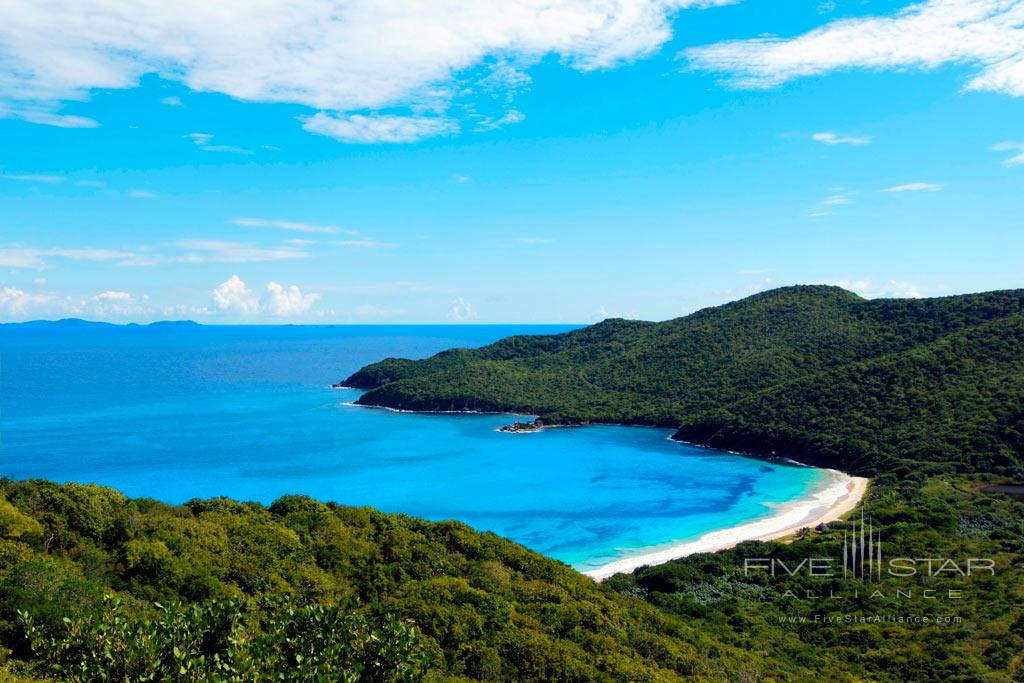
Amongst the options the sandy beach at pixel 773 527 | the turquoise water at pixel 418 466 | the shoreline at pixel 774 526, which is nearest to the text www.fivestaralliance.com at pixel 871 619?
the shoreline at pixel 774 526

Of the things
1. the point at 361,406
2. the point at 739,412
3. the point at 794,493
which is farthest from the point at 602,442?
the point at 361,406

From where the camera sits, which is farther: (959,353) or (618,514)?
(959,353)

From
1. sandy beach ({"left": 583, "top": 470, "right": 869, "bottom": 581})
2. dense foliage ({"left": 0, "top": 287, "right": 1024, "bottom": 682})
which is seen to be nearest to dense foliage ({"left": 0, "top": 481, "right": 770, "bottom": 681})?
dense foliage ({"left": 0, "top": 287, "right": 1024, "bottom": 682})

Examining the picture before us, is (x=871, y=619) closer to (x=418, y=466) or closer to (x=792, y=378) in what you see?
(x=418, y=466)

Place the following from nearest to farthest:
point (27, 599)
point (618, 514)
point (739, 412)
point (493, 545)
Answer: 1. point (27, 599)
2. point (493, 545)
3. point (618, 514)
4. point (739, 412)

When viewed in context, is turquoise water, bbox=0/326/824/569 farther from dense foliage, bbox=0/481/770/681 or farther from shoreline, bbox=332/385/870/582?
A: dense foliage, bbox=0/481/770/681

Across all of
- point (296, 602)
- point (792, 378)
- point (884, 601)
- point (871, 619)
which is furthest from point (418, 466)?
point (296, 602)

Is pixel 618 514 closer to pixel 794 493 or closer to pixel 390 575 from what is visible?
pixel 794 493
